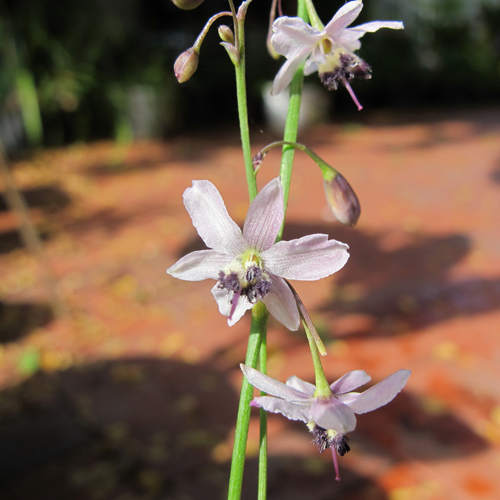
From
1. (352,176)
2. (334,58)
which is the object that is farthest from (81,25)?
(334,58)

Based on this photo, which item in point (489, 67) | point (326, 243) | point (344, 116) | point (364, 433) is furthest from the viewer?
point (489, 67)

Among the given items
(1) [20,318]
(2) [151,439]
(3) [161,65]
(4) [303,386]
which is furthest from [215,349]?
(3) [161,65]

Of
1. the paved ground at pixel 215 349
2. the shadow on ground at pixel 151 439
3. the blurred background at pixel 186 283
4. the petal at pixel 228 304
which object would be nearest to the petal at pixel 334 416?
the petal at pixel 228 304

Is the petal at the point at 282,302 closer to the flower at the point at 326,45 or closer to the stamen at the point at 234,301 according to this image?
the stamen at the point at 234,301

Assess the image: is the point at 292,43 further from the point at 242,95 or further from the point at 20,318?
the point at 20,318

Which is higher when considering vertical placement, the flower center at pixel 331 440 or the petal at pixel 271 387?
the petal at pixel 271 387

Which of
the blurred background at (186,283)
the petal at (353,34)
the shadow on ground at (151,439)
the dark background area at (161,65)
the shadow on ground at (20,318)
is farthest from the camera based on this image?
the dark background area at (161,65)

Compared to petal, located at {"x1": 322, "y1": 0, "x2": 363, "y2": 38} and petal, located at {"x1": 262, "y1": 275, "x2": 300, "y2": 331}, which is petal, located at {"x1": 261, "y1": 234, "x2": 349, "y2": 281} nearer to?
petal, located at {"x1": 262, "y1": 275, "x2": 300, "y2": 331}

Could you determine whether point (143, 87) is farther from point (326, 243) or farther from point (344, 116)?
point (326, 243)
